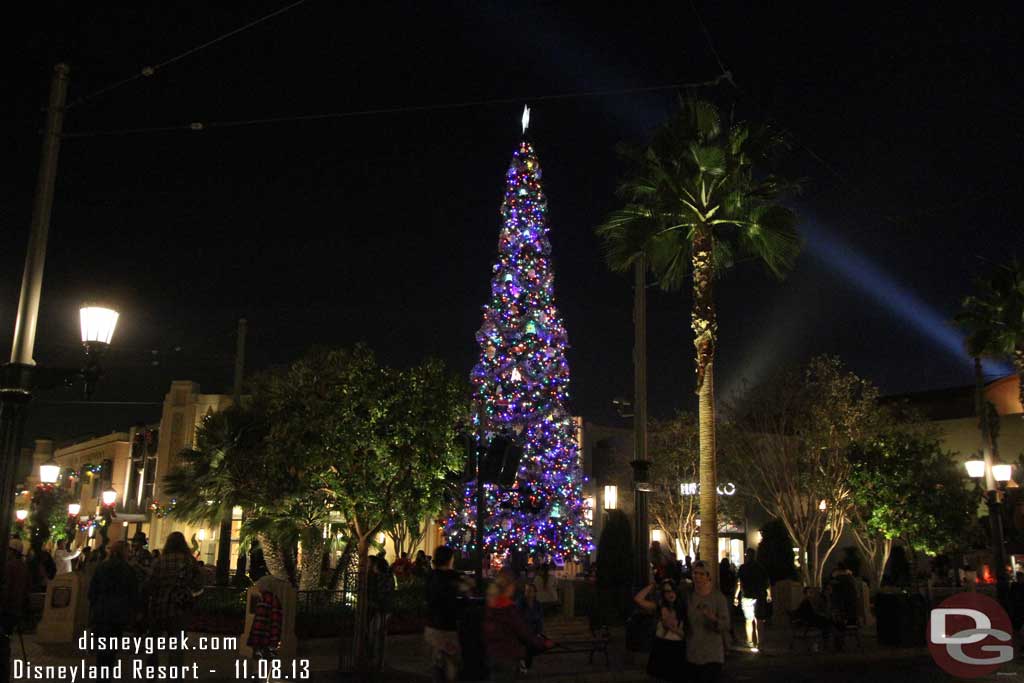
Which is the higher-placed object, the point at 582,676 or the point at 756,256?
the point at 756,256

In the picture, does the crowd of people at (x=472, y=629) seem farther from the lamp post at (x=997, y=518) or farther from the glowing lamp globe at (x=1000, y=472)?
the glowing lamp globe at (x=1000, y=472)

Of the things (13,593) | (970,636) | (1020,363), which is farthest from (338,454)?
(1020,363)

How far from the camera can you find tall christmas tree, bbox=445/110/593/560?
28.5 m

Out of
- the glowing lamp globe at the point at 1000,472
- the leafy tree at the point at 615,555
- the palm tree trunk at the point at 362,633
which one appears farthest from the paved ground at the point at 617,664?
the leafy tree at the point at 615,555

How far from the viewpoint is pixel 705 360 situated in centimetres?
1845

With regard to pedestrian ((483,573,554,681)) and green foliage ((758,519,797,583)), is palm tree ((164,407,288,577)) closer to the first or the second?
pedestrian ((483,573,554,681))

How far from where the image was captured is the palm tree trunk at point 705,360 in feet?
56.7

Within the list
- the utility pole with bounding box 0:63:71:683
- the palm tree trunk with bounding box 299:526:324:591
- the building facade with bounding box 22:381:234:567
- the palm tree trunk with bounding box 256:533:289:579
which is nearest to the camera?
the utility pole with bounding box 0:63:71:683

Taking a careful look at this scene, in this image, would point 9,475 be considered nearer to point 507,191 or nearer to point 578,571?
point 507,191

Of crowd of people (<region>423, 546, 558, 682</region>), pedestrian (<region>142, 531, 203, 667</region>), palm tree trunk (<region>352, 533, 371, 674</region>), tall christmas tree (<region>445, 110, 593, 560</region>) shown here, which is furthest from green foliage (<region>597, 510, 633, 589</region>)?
crowd of people (<region>423, 546, 558, 682</region>)

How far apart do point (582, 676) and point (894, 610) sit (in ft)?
28.9

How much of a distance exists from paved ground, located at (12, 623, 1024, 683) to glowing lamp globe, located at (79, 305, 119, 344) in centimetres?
435

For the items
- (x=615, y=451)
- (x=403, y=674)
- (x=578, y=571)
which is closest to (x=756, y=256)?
(x=403, y=674)

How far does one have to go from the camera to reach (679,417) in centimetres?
3812
